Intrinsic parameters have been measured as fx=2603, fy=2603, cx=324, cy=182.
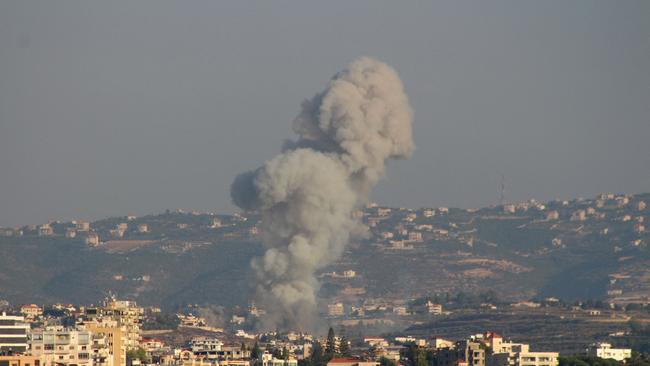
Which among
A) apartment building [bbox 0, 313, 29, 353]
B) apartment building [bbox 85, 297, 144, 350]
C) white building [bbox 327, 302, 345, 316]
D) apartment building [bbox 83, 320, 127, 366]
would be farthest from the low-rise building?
apartment building [bbox 0, 313, 29, 353]

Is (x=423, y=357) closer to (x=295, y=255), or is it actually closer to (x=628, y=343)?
(x=295, y=255)

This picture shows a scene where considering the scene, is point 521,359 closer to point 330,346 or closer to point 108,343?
point 108,343

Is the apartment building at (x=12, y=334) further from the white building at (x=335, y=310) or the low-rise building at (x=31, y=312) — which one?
the white building at (x=335, y=310)

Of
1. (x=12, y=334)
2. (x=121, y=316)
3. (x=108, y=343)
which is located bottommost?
(x=12, y=334)

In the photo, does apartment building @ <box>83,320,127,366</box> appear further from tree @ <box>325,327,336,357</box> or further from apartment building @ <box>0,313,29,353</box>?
tree @ <box>325,327,336,357</box>


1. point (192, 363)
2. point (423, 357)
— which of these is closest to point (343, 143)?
point (423, 357)

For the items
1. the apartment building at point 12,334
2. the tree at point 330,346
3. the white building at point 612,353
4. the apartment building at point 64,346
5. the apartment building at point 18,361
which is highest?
the tree at point 330,346

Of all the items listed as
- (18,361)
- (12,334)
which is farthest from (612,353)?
(18,361)

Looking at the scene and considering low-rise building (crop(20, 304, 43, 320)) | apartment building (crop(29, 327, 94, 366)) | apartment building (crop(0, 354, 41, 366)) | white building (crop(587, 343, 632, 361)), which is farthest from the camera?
low-rise building (crop(20, 304, 43, 320))

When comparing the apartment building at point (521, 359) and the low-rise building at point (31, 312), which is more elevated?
the low-rise building at point (31, 312)

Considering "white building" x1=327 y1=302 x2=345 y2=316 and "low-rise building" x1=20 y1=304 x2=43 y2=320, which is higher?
"white building" x1=327 y1=302 x2=345 y2=316

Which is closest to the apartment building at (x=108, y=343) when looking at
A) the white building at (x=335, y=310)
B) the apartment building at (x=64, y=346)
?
the apartment building at (x=64, y=346)
